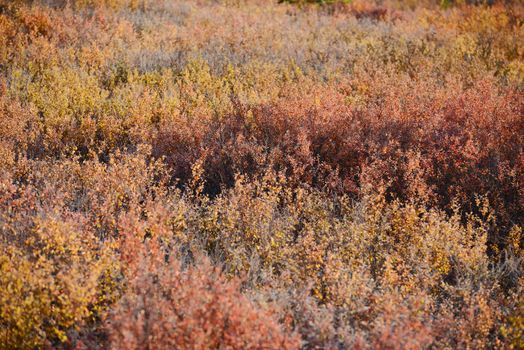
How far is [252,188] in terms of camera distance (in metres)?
4.08

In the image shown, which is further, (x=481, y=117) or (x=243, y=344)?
(x=481, y=117)

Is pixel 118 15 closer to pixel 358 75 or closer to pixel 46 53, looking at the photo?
pixel 46 53

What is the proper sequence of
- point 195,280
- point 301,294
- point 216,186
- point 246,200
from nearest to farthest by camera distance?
point 195,280, point 301,294, point 246,200, point 216,186

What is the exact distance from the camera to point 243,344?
2.19 m

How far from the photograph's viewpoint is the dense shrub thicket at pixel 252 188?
2.52m

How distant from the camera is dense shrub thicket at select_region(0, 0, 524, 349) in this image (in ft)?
8.26

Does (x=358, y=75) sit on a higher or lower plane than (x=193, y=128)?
higher

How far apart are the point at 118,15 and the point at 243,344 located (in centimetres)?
949

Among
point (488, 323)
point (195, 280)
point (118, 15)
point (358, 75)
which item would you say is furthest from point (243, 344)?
point (118, 15)

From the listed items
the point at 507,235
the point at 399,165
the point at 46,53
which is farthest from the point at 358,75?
the point at 46,53

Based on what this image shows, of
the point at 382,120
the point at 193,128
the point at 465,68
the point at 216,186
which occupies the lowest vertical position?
the point at 216,186

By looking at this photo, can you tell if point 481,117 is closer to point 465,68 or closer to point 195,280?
point 465,68

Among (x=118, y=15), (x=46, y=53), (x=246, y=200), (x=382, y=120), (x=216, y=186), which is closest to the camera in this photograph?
(x=246, y=200)

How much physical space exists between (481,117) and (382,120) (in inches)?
42.6
